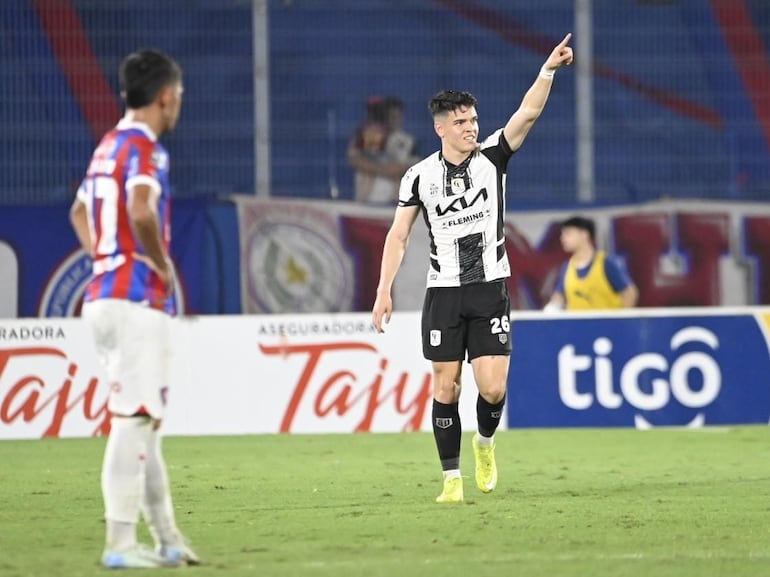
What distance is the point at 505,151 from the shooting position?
8.29 m

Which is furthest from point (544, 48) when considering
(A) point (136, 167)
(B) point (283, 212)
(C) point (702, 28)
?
(A) point (136, 167)

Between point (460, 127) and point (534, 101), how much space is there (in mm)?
385

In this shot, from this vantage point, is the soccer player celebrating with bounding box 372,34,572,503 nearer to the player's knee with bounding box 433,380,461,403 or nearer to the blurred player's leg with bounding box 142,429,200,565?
the player's knee with bounding box 433,380,461,403

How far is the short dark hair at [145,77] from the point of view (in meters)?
5.79

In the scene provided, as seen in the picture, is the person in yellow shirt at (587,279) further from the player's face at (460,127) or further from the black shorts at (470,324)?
the player's face at (460,127)

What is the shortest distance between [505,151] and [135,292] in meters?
3.02

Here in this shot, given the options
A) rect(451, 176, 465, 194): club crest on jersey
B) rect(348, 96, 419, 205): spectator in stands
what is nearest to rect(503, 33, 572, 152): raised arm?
rect(451, 176, 465, 194): club crest on jersey

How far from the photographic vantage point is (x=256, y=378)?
1290 cm

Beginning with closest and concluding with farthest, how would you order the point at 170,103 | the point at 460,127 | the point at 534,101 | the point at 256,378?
the point at 170,103
the point at 534,101
the point at 460,127
the point at 256,378

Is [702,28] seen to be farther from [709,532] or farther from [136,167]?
[136,167]

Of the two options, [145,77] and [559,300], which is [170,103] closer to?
A: [145,77]

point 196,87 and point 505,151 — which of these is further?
point 196,87

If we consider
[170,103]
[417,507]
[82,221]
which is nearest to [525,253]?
[417,507]

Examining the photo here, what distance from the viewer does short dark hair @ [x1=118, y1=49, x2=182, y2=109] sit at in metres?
5.79
